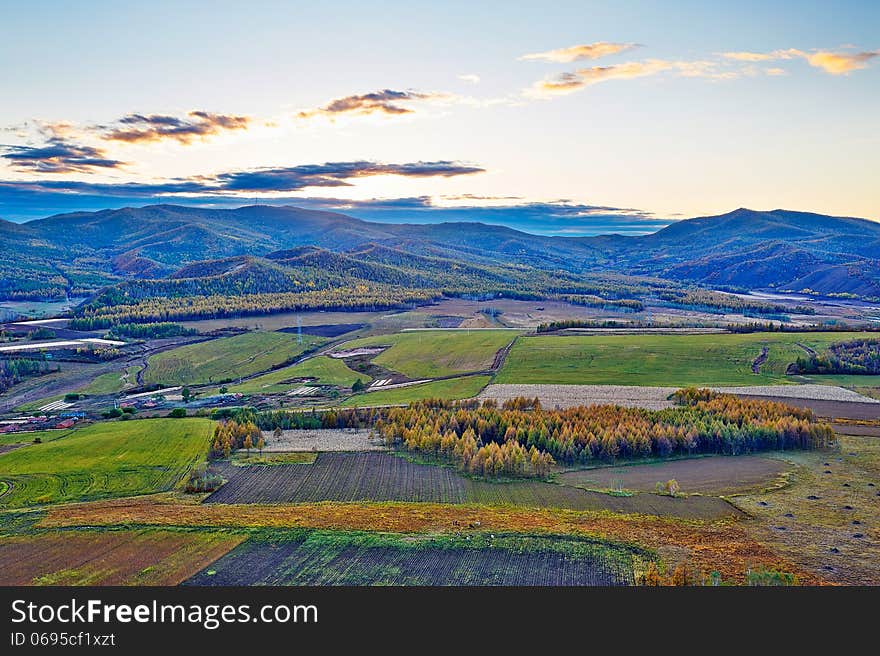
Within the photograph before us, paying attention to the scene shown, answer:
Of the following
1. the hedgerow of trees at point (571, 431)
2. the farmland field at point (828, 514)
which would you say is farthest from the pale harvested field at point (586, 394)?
the farmland field at point (828, 514)

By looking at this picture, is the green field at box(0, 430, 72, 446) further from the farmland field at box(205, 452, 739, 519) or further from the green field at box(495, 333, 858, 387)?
the green field at box(495, 333, 858, 387)

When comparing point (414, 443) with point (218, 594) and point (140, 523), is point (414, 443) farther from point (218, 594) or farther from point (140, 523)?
point (218, 594)

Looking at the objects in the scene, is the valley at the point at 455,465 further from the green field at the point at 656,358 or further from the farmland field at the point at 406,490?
the green field at the point at 656,358

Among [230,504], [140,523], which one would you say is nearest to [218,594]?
[140,523]

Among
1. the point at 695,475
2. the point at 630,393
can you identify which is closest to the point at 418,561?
the point at 695,475

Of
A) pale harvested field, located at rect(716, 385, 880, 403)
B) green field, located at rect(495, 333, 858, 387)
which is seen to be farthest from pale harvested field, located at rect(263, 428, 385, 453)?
pale harvested field, located at rect(716, 385, 880, 403)

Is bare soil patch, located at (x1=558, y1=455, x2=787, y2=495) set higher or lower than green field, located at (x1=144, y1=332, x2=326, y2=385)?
higher
